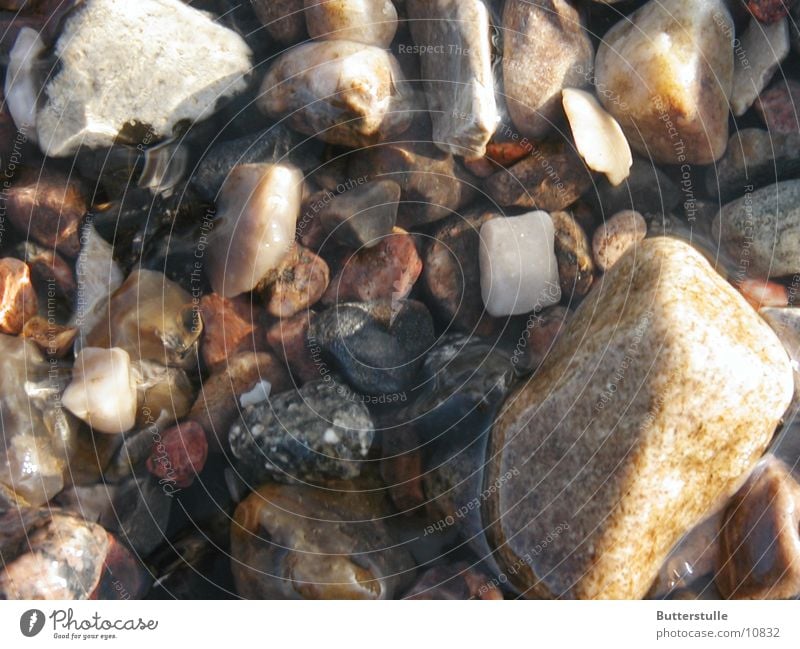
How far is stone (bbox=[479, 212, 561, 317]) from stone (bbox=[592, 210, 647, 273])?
0.50 ft

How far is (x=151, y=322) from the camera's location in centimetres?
198

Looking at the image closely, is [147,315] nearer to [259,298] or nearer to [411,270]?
[259,298]

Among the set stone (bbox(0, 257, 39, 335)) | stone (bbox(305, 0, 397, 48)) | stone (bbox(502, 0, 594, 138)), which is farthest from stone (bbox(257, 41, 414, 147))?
stone (bbox(0, 257, 39, 335))

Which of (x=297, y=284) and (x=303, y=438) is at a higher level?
(x=297, y=284)

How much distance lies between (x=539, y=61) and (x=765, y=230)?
0.91 metres

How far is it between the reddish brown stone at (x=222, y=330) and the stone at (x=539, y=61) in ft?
3.56

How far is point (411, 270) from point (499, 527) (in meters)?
0.84

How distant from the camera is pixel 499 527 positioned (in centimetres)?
188

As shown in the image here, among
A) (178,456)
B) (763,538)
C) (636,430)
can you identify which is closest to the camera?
(636,430)

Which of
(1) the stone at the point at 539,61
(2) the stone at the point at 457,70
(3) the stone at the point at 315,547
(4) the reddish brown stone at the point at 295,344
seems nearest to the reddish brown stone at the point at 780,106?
(1) the stone at the point at 539,61

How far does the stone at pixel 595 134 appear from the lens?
198 centimetres

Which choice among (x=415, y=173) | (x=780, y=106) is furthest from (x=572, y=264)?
(x=780, y=106)
